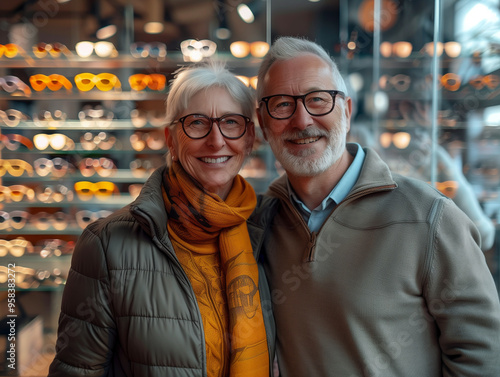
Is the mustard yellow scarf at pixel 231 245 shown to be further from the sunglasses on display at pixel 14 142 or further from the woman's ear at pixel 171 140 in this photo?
the sunglasses on display at pixel 14 142

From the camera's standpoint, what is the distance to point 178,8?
3.34 metres

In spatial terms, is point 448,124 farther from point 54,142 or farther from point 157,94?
point 54,142

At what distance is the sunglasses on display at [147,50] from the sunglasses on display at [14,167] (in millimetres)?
1252

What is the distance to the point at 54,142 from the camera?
3139 millimetres

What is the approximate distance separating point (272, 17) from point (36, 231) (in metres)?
2.67

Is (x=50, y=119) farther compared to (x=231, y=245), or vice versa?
(x=50, y=119)

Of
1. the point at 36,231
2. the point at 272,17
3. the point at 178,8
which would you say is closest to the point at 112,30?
the point at 178,8

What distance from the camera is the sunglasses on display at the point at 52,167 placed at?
309 centimetres

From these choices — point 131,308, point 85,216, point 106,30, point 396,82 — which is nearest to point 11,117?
point 85,216

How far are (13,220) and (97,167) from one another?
29.6 inches

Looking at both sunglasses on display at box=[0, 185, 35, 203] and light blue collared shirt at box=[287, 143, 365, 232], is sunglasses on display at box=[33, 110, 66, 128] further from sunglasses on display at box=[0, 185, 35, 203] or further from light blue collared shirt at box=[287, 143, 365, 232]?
light blue collared shirt at box=[287, 143, 365, 232]

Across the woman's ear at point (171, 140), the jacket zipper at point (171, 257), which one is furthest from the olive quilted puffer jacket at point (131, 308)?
the woman's ear at point (171, 140)

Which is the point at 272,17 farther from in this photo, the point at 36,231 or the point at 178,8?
the point at 36,231

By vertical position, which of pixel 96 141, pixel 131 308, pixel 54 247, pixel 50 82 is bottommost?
pixel 54 247
